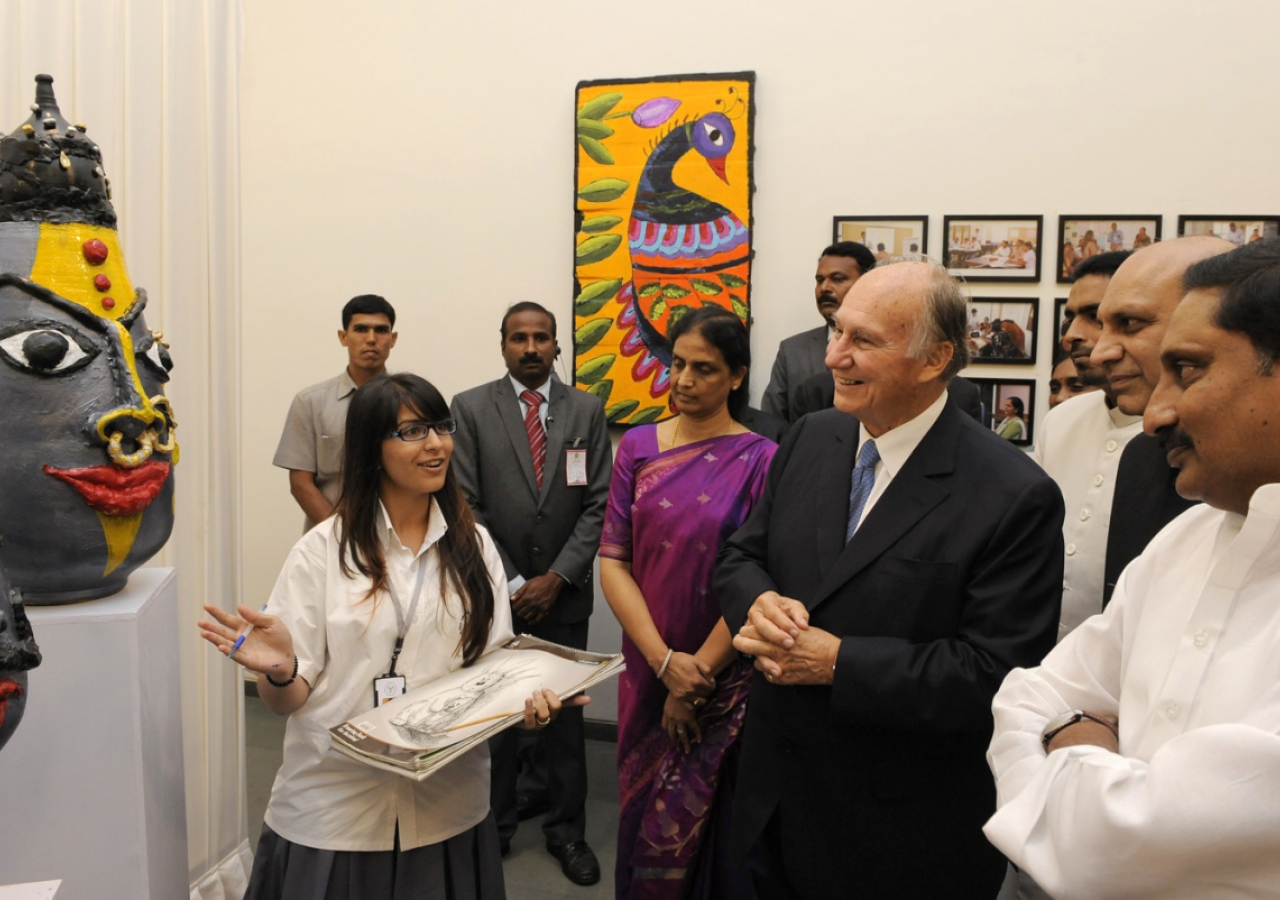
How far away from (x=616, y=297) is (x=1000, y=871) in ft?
9.43

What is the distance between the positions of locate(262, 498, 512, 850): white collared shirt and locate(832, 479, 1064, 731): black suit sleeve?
0.78m

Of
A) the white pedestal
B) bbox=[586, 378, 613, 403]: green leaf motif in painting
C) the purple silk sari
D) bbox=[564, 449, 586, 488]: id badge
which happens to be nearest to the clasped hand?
the purple silk sari

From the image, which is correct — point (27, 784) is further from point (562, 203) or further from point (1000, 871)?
point (562, 203)

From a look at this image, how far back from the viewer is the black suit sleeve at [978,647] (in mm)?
1577

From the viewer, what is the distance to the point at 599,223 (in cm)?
414

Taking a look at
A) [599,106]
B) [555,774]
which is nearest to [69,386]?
[555,774]

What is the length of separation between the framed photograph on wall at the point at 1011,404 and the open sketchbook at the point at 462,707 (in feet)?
7.89

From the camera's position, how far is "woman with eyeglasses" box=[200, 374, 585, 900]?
1837mm

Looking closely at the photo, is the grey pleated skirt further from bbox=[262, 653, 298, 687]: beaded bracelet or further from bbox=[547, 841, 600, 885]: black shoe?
bbox=[547, 841, 600, 885]: black shoe

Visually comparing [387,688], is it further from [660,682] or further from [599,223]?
[599,223]

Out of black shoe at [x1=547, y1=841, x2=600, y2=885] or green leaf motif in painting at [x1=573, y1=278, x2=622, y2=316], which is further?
green leaf motif in painting at [x1=573, y1=278, x2=622, y2=316]

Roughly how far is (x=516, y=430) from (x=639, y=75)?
1677 mm

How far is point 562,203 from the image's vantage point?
423cm

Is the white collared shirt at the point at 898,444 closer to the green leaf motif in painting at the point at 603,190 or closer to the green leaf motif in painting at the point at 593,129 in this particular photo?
the green leaf motif in painting at the point at 603,190
